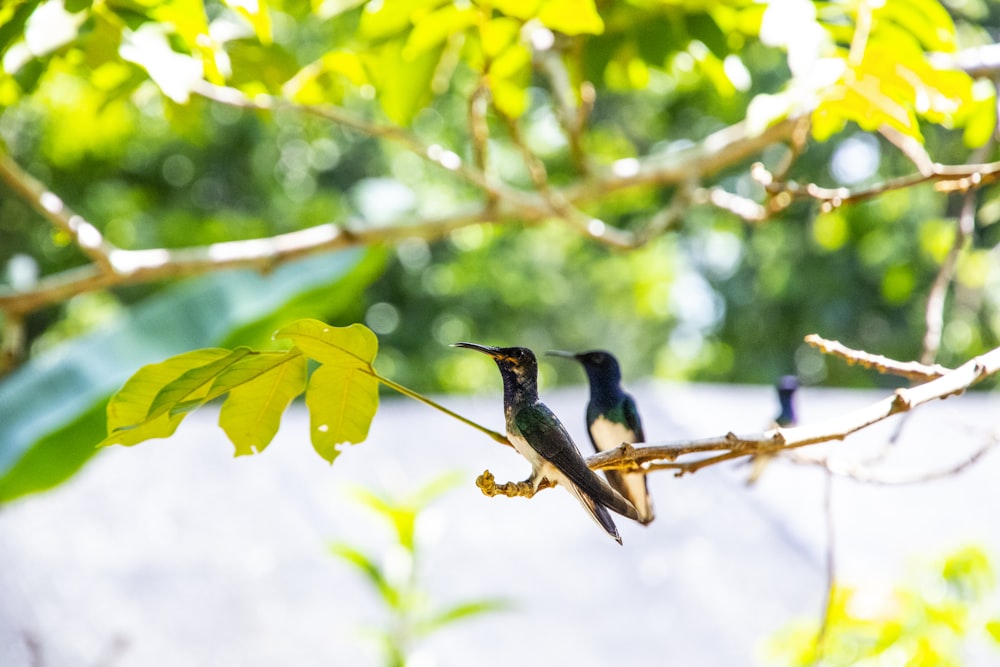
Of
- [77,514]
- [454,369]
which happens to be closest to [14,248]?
[454,369]

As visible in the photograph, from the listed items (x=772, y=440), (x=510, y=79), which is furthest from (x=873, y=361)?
(x=510, y=79)

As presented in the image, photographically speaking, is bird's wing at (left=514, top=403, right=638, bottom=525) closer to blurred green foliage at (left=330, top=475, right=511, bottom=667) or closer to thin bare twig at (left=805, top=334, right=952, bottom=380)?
thin bare twig at (left=805, top=334, right=952, bottom=380)

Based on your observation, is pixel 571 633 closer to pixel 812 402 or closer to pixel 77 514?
pixel 812 402

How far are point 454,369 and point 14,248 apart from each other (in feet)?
20.5

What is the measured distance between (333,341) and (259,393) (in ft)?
0.63

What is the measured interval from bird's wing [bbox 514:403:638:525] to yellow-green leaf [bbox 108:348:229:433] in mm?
473

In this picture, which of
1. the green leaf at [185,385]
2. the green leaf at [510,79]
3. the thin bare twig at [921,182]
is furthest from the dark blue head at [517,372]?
the green leaf at [510,79]

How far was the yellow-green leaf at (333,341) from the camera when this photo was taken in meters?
1.25

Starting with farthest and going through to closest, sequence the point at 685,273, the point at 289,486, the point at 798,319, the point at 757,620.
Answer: the point at 685,273 < the point at 798,319 < the point at 289,486 < the point at 757,620

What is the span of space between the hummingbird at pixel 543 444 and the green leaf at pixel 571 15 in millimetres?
767

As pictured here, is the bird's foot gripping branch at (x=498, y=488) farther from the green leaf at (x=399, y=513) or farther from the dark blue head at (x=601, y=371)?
the green leaf at (x=399, y=513)

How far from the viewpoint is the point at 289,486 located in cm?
608

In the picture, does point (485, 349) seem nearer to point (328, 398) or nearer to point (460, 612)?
point (328, 398)

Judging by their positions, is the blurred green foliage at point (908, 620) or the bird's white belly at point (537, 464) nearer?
the bird's white belly at point (537, 464)
